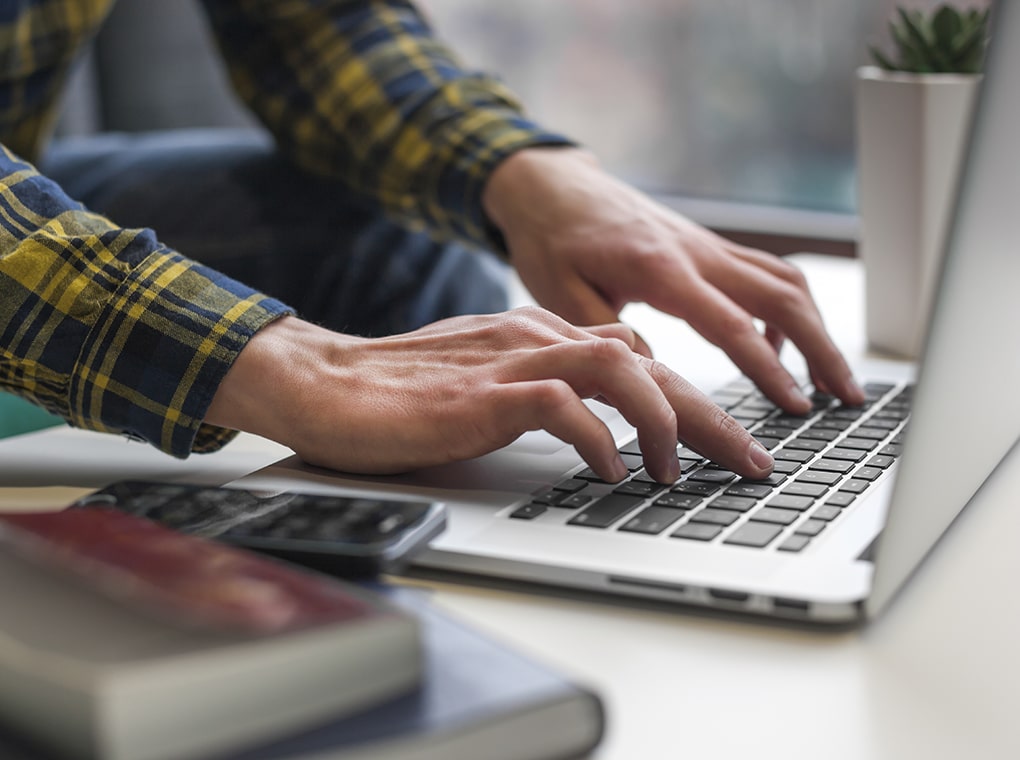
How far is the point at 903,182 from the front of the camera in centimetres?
86

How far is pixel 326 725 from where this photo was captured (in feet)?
1.00

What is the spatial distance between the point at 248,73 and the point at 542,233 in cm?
49

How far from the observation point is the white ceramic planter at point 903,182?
838 mm

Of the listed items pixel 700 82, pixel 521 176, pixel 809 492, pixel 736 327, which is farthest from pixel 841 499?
pixel 700 82

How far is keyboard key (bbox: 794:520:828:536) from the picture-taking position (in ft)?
1.54

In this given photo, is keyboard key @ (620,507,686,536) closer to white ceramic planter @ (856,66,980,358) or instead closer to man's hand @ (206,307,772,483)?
man's hand @ (206,307,772,483)

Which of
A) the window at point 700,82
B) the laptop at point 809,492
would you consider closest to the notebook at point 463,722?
the laptop at point 809,492

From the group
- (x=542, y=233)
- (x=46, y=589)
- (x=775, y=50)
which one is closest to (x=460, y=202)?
(x=542, y=233)

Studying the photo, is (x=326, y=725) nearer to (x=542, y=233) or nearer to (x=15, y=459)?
(x=15, y=459)

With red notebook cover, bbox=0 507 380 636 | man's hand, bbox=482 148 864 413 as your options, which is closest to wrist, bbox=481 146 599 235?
man's hand, bbox=482 148 864 413

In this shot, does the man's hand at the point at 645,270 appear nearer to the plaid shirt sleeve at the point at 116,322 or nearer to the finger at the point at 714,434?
the finger at the point at 714,434

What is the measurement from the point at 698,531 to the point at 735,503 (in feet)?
0.13

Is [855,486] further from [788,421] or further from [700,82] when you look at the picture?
[700,82]

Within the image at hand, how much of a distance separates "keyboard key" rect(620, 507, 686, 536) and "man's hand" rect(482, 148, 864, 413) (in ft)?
0.56
